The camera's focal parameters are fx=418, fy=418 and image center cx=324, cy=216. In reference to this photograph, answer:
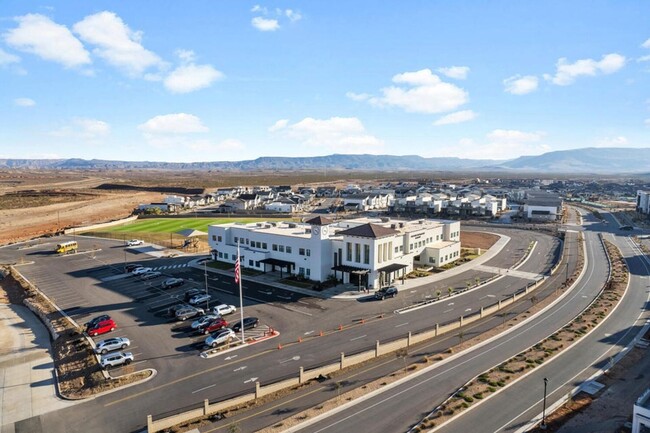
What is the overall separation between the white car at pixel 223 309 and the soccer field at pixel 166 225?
2639 inches

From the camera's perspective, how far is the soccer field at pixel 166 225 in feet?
400

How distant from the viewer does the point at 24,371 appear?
133ft

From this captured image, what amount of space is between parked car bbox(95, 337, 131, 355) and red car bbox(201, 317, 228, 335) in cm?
817

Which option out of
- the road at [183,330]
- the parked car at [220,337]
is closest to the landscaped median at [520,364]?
the road at [183,330]

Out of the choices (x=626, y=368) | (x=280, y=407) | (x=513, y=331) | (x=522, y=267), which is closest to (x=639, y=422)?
(x=626, y=368)

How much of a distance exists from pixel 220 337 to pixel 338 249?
2982 centimetres

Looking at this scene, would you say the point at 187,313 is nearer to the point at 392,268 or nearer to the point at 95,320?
the point at 95,320

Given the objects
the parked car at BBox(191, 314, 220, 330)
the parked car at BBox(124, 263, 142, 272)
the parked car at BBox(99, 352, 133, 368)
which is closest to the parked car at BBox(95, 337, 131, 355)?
the parked car at BBox(99, 352, 133, 368)

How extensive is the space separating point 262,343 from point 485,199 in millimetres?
138812

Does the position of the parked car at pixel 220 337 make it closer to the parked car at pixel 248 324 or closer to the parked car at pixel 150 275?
the parked car at pixel 248 324

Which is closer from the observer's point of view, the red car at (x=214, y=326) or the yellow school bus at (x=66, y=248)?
the red car at (x=214, y=326)

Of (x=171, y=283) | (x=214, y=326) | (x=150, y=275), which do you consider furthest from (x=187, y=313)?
(x=150, y=275)

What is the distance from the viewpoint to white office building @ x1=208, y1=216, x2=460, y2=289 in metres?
66.9

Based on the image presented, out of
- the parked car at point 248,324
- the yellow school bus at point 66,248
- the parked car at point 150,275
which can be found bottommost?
the parked car at point 248,324
